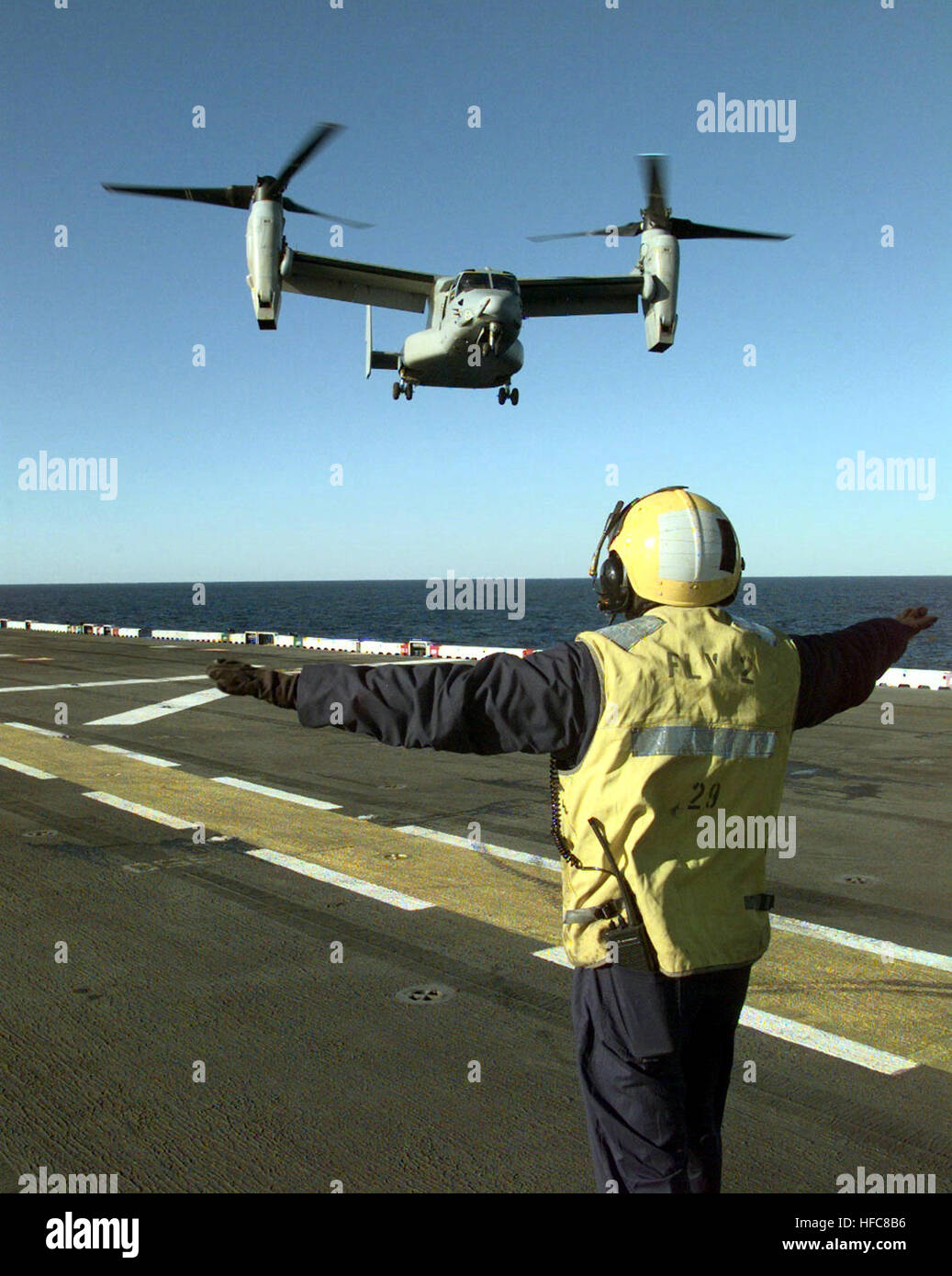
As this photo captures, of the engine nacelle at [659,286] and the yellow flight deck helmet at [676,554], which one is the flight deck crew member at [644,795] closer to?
the yellow flight deck helmet at [676,554]

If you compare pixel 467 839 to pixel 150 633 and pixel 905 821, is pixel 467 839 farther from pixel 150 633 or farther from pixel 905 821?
pixel 150 633

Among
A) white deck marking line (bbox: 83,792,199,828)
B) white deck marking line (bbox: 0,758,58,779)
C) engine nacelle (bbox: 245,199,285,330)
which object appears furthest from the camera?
engine nacelle (bbox: 245,199,285,330)

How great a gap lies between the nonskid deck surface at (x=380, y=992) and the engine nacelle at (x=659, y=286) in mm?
17513

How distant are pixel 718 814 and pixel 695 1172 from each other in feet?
3.42

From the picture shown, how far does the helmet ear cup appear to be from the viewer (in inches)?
121

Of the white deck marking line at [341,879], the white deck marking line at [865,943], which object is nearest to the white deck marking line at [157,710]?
the white deck marking line at [341,879]

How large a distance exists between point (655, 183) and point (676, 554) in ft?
86.9

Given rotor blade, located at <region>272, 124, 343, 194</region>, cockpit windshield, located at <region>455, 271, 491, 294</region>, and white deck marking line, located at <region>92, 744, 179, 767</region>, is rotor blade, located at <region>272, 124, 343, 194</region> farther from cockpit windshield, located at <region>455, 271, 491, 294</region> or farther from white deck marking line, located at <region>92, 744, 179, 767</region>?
white deck marking line, located at <region>92, 744, 179, 767</region>

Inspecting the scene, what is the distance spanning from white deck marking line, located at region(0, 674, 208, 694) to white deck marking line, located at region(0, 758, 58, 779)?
8982 mm

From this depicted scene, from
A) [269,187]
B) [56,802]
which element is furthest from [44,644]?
[56,802]

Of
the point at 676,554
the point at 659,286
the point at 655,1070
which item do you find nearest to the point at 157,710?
the point at 676,554

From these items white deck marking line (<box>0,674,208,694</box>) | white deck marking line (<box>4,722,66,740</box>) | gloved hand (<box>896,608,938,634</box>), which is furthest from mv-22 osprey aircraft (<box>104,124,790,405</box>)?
gloved hand (<box>896,608,938,634</box>)

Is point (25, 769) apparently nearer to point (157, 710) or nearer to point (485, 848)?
point (157, 710)

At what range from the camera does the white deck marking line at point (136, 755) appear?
1302cm
